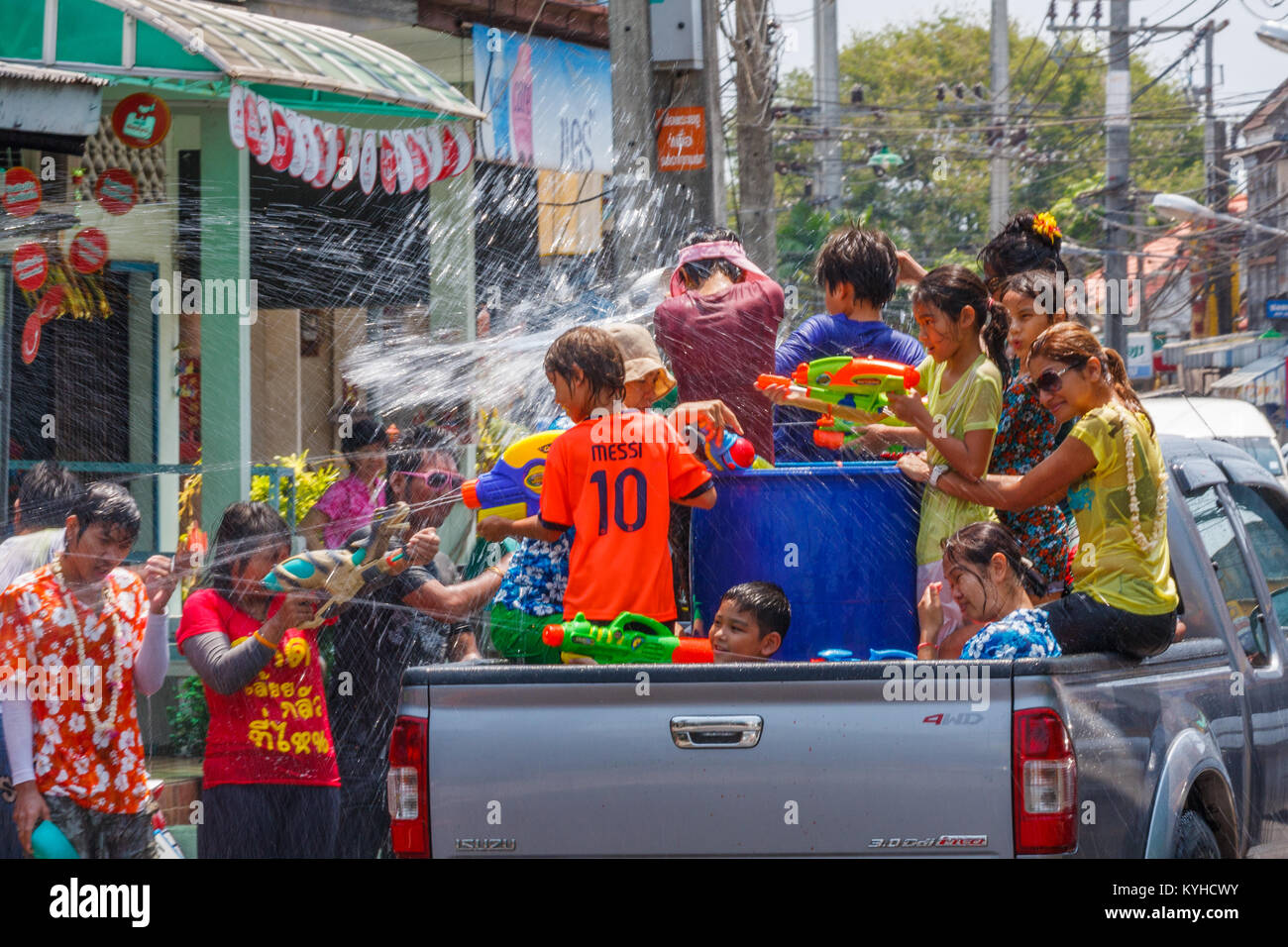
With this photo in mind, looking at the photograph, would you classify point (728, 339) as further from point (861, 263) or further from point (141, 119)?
point (141, 119)

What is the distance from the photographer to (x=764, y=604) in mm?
4480

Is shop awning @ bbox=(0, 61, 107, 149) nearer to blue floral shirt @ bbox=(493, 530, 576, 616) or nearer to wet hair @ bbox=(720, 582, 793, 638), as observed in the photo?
blue floral shirt @ bbox=(493, 530, 576, 616)

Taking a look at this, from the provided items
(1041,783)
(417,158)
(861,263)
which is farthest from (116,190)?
(1041,783)

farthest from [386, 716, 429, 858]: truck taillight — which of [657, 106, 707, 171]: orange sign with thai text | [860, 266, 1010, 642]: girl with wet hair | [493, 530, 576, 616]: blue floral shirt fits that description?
[657, 106, 707, 171]: orange sign with thai text

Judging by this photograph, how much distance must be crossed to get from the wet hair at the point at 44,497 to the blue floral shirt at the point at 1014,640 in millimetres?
3203

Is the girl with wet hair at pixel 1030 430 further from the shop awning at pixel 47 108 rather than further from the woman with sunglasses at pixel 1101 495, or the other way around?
the shop awning at pixel 47 108

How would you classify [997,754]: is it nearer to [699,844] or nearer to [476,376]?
[699,844]

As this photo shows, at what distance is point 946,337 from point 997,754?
1621mm

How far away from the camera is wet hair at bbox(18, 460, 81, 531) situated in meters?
5.49

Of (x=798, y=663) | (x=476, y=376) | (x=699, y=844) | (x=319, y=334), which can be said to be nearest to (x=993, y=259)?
(x=798, y=663)

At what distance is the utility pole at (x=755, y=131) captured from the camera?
9.74 meters

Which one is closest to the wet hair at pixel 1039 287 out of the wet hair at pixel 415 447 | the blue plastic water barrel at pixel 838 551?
the blue plastic water barrel at pixel 838 551

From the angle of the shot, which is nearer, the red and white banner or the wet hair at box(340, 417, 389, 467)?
the wet hair at box(340, 417, 389, 467)

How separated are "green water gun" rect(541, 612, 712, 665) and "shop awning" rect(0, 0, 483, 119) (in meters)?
5.14
